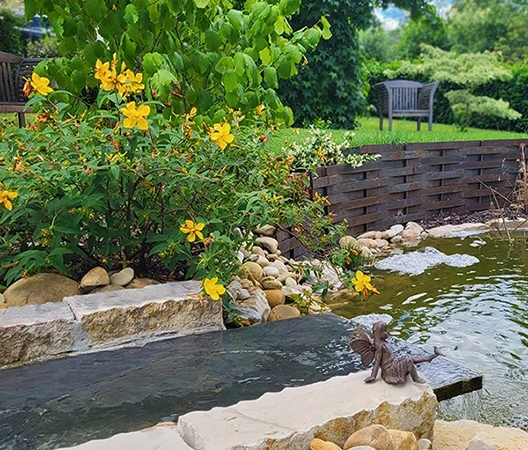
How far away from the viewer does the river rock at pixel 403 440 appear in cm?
171

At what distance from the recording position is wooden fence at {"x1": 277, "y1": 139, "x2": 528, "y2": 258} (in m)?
6.45

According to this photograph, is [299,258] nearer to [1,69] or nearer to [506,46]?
[1,69]

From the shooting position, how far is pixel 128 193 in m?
2.89

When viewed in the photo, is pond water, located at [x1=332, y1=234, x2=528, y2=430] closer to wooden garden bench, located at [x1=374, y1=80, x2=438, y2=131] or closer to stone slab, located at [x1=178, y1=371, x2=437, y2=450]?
stone slab, located at [x1=178, y1=371, x2=437, y2=450]

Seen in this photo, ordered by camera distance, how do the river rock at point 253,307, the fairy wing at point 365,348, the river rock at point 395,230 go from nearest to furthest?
1. the fairy wing at point 365,348
2. the river rock at point 253,307
3. the river rock at point 395,230

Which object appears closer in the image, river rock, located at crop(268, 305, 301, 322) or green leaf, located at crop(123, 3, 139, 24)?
river rock, located at crop(268, 305, 301, 322)

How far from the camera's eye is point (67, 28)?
12.4ft

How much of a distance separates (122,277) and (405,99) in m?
9.45

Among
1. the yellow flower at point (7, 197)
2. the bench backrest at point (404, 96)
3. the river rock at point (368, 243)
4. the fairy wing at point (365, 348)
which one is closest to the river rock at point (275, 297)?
the fairy wing at point (365, 348)

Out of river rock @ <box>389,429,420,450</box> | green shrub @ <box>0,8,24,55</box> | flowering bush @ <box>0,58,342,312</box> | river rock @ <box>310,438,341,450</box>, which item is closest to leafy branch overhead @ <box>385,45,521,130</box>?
green shrub @ <box>0,8,24,55</box>

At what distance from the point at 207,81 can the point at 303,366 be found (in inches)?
88.6

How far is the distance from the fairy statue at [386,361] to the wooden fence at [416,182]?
3306mm

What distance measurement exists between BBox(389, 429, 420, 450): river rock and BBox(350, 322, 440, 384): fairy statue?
0.20m

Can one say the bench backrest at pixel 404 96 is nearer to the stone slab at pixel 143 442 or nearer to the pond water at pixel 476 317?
the pond water at pixel 476 317
